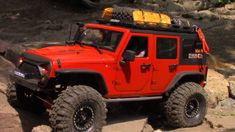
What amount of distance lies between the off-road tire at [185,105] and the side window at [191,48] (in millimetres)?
577

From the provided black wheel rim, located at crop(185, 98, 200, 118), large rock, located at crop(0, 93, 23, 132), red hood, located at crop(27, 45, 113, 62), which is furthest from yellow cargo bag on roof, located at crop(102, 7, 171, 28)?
large rock, located at crop(0, 93, 23, 132)

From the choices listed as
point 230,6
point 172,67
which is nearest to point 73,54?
point 172,67

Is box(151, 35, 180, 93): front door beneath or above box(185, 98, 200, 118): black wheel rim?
above

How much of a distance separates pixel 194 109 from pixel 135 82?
5.93 feet

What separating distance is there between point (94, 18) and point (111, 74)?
11.2m

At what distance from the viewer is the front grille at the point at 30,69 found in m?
8.20

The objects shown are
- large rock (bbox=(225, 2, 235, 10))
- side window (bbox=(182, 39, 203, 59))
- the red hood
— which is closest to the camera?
the red hood

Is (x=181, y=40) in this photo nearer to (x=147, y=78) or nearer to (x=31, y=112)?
(x=147, y=78)

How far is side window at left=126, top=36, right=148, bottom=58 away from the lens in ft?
29.5

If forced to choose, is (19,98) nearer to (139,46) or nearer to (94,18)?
(139,46)

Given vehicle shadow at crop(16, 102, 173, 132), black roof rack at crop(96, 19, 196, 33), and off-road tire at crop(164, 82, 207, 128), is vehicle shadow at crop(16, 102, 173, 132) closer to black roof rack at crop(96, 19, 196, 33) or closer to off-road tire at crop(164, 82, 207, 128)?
off-road tire at crop(164, 82, 207, 128)

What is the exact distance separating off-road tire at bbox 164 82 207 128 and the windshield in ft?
5.81

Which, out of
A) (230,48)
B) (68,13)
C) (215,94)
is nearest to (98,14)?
(68,13)

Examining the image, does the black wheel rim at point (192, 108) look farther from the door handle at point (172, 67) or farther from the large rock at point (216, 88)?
the large rock at point (216, 88)
